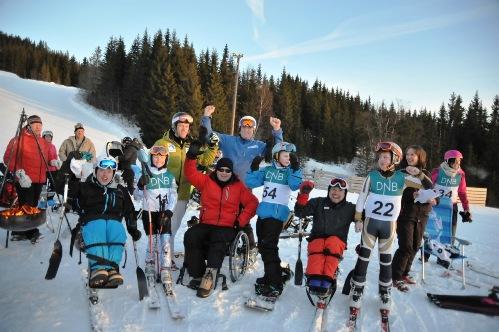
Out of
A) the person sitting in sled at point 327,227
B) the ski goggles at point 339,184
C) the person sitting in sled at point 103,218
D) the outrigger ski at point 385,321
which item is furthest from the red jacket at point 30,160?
the outrigger ski at point 385,321

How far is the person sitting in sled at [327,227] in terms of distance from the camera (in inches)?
144

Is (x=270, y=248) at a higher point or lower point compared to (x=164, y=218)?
lower

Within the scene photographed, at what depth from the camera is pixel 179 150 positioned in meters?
4.82

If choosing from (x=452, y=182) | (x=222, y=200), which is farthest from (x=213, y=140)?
(x=452, y=182)

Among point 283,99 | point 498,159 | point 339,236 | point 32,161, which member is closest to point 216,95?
point 283,99

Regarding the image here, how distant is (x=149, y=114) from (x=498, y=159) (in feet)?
121

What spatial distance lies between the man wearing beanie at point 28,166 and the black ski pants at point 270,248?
395 centimetres

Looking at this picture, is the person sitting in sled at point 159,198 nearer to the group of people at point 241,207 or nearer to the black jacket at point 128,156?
the group of people at point 241,207

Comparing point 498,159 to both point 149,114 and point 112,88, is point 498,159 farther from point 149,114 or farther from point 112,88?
point 112,88

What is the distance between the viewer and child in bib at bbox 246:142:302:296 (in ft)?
13.6

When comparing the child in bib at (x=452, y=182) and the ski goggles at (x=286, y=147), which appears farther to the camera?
the child in bib at (x=452, y=182)

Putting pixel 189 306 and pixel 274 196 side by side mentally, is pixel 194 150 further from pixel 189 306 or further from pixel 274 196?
pixel 189 306

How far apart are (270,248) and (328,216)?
84 cm

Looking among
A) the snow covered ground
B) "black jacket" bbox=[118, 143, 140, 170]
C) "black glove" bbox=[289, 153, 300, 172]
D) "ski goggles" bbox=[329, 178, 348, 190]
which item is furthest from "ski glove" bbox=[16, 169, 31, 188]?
"ski goggles" bbox=[329, 178, 348, 190]
